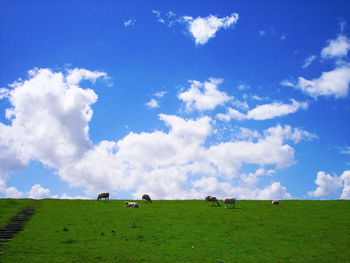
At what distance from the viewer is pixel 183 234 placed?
30344mm

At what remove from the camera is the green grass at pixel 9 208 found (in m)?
36.5

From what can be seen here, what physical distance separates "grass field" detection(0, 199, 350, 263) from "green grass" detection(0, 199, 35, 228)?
2.03 feet

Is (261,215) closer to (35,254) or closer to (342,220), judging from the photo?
(342,220)

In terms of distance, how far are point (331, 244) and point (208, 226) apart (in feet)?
41.7

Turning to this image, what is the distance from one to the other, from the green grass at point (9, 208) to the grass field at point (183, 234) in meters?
0.62

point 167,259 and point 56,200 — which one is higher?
point 56,200

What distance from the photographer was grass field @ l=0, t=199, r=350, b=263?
76.2 feet

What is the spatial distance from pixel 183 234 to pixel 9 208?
2978 centimetres

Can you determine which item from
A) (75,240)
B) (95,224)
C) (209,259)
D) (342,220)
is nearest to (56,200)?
(95,224)

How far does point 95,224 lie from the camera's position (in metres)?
34.3

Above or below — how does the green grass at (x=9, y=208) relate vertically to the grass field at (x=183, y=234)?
above

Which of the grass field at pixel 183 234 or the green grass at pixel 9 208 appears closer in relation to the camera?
the grass field at pixel 183 234

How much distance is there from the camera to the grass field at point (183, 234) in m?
23.2

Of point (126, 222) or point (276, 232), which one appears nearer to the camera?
point (276, 232)
